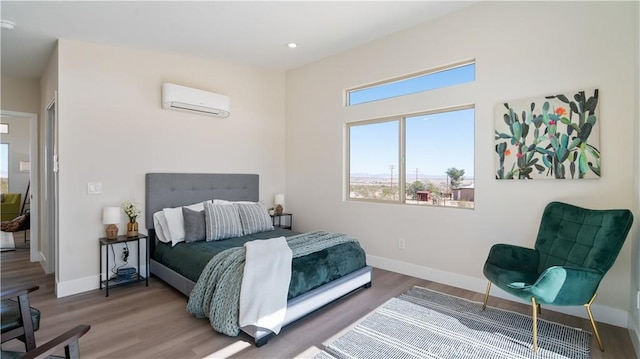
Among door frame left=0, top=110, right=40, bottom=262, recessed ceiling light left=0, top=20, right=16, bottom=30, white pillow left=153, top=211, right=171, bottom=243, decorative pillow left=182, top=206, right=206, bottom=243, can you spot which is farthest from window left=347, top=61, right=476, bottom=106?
door frame left=0, top=110, right=40, bottom=262

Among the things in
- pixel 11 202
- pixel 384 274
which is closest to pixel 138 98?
pixel 384 274

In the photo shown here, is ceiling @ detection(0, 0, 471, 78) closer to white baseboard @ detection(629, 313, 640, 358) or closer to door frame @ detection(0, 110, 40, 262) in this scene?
door frame @ detection(0, 110, 40, 262)

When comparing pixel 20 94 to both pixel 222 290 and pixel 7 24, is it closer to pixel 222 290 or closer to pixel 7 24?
pixel 7 24

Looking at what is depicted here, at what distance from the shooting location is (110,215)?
3320 mm

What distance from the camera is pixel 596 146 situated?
8.50 feet

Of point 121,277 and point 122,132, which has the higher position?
point 122,132

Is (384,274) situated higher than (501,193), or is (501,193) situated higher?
(501,193)

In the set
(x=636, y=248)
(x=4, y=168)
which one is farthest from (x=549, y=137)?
(x=4, y=168)

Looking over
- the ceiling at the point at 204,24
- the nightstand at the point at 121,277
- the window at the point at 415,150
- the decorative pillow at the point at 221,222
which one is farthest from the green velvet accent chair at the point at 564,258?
the nightstand at the point at 121,277

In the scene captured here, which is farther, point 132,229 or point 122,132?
point 122,132

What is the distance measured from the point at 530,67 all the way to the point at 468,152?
983 millimetres

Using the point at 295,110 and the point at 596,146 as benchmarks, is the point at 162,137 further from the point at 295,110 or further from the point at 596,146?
the point at 596,146

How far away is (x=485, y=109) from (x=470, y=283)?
188cm

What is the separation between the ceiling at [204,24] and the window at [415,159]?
117 cm
